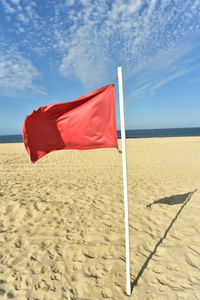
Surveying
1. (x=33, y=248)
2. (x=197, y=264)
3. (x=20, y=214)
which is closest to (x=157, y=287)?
(x=197, y=264)

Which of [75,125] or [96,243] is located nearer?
[75,125]

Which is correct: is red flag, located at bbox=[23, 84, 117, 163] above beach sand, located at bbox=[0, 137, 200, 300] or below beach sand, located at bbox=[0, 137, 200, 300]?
above

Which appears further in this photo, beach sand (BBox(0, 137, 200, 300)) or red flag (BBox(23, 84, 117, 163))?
red flag (BBox(23, 84, 117, 163))

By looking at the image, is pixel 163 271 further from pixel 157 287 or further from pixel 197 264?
pixel 197 264

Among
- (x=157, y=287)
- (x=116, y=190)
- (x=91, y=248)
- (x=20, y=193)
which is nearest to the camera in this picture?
(x=157, y=287)

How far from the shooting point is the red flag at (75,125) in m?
2.97

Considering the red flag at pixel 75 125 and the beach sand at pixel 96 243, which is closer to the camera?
the beach sand at pixel 96 243

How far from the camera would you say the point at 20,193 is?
21.5 ft

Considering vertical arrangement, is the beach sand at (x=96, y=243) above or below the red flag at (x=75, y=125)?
below

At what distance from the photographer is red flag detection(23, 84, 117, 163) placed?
2969 mm

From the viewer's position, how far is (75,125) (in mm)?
3203

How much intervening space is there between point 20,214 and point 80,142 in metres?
3.32

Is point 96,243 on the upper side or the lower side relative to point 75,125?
lower

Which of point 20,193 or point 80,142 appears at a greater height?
point 80,142
